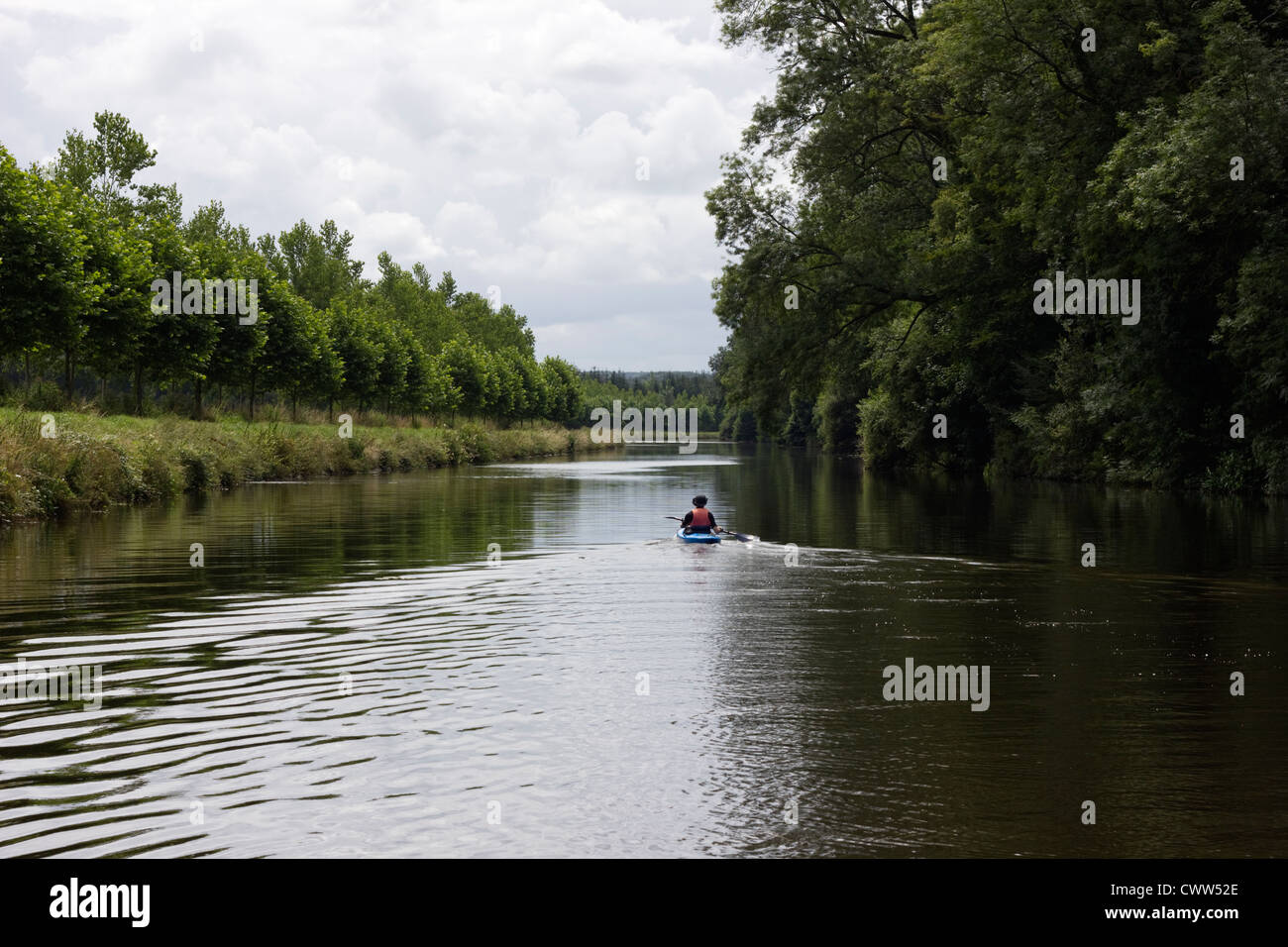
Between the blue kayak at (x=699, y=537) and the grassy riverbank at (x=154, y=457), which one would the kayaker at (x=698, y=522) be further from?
the grassy riverbank at (x=154, y=457)

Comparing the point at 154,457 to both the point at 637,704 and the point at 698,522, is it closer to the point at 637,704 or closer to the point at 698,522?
the point at 698,522

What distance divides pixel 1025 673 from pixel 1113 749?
2575 millimetres

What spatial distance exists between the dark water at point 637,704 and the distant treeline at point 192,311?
17.2 meters

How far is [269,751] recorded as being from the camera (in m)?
7.86

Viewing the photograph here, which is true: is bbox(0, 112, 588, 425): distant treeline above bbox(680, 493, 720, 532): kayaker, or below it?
above

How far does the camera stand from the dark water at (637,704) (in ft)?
21.4

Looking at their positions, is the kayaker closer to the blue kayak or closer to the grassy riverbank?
the blue kayak

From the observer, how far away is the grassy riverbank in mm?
25625

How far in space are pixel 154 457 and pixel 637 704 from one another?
88.4ft

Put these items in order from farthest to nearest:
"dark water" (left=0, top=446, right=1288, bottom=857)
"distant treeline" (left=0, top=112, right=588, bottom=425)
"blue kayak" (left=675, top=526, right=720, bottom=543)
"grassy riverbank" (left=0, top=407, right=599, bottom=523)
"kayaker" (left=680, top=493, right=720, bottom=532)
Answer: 1. "distant treeline" (left=0, top=112, right=588, bottom=425)
2. "grassy riverbank" (left=0, top=407, right=599, bottom=523)
3. "kayaker" (left=680, top=493, right=720, bottom=532)
4. "blue kayak" (left=675, top=526, right=720, bottom=543)
5. "dark water" (left=0, top=446, right=1288, bottom=857)

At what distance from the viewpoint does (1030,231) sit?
3903 centimetres

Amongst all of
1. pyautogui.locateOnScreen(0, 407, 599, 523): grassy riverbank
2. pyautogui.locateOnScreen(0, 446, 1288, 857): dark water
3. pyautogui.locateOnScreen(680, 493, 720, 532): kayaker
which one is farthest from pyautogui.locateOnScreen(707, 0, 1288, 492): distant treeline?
pyautogui.locateOnScreen(0, 407, 599, 523): grassy riverbank

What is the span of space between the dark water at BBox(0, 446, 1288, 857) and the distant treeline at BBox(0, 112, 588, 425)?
17.2 meters

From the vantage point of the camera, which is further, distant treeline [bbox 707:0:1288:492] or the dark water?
distant treeline [bbox 707:0:1288:492]
